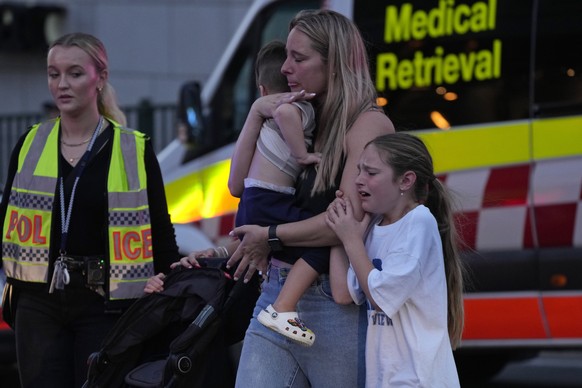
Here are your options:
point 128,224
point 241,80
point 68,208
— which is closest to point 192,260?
point 128,224

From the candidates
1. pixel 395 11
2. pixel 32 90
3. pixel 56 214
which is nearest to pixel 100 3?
pixel 32 90

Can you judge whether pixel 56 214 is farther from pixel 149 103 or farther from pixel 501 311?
pixel 149 103

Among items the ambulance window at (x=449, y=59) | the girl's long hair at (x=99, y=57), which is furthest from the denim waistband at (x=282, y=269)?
the ambulance window at (x=449, y=59)

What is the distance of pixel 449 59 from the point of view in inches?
249

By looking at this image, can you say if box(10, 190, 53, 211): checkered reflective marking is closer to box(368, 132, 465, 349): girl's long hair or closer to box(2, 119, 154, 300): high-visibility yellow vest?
box(2, 119, 154, 300): high-visibility yellow vest

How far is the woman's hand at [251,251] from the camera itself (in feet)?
11.4

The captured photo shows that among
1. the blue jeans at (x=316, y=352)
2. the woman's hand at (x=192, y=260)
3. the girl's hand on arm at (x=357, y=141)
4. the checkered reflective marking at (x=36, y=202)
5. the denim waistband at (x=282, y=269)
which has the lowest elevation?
the blue jeans at (x=316, y=352)

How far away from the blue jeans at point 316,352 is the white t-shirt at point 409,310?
2.5 inches

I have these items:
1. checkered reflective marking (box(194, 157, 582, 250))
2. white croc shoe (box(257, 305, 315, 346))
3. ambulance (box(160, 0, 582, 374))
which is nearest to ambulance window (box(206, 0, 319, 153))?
ambulance (box(160, 0, 582, 374))

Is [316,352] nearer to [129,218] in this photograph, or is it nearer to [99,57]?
[129,218]

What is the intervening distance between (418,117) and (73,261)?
2.81 metres

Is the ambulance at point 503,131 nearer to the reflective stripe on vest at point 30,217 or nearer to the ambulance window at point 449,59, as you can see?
the ambulance window at point 449,59

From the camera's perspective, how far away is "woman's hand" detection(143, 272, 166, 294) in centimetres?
389

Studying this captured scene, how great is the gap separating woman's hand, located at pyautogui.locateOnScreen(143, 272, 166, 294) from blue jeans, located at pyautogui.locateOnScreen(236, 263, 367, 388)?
54 cm
